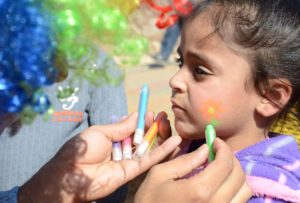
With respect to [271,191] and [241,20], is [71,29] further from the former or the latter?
[271,191]

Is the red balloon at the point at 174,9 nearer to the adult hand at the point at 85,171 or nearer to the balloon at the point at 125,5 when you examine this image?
the balloon at the point at 125,5

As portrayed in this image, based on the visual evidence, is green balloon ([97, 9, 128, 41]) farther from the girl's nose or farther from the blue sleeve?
the blue sleeve

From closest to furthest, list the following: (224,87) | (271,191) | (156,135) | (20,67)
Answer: (20,67)
(271,191)
(224,87)
(156,135)

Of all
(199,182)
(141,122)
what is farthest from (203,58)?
(199,182)

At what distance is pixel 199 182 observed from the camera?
58 cm

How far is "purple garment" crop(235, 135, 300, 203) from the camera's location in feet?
2.49

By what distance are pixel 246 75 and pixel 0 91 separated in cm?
61

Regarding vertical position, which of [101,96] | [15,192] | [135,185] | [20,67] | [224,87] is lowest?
[135,185]

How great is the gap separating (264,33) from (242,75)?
0.13 m

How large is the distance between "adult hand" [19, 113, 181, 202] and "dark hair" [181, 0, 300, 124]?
0.31 meters

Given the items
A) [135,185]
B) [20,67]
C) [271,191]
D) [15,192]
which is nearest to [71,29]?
[20,67]

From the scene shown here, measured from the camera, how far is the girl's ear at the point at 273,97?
34.0 inches

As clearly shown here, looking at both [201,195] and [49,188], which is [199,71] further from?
[49,188]

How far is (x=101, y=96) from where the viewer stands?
1.14 m
